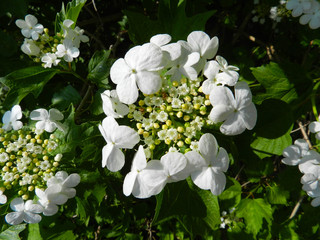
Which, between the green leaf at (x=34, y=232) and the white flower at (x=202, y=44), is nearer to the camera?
the white flower at (x=202, y=44)

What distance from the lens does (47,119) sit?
2.08 meters

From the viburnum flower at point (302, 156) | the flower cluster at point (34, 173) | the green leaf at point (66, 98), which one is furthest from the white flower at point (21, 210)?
the viburnum flower at point (302, 156)

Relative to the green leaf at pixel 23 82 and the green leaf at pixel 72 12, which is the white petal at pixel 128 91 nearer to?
the green leaf at pixel 72 12

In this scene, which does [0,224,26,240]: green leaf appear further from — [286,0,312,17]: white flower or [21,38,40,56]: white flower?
[286,0,312,17]: white flower

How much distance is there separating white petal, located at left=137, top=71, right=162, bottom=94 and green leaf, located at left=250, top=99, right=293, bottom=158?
1037mm

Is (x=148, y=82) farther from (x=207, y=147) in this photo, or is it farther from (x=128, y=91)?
(x=207, y=147)

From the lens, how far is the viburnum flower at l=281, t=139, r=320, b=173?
2152 millimetres

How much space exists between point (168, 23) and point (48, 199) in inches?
61.6

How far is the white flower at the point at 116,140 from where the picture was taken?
1.63m

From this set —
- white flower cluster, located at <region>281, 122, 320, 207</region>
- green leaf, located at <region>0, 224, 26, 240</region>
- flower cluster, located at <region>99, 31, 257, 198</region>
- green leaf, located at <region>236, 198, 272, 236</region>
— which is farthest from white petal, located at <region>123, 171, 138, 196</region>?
green leaf, located at <region>236, 198, 272, 236</region>

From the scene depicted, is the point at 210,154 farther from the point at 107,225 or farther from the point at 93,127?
the point at 107,225

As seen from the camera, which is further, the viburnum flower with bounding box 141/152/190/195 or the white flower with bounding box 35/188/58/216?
the white flower with bounding box 35/188/58/216

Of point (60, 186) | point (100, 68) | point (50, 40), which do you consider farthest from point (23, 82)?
point (60, 186)

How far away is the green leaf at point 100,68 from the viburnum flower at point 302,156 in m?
1.56
